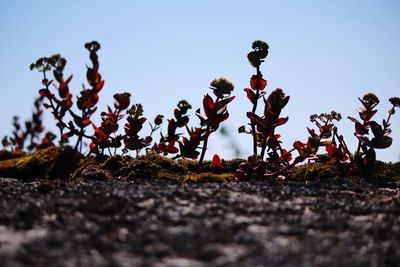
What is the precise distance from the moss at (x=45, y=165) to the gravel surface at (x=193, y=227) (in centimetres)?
184

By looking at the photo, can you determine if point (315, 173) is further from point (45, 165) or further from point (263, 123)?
point (45, 165)

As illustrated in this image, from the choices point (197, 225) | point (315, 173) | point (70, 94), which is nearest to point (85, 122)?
point (70, 94)

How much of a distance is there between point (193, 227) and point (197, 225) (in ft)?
0.17

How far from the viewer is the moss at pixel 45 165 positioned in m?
6.03

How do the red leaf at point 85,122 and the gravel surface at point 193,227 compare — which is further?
the red leaf at point 85,122

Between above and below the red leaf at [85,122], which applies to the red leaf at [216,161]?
below

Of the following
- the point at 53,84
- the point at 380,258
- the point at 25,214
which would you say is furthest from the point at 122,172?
the point at 380,258

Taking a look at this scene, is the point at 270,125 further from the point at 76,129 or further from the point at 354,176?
the point at 76,129

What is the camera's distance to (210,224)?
2887mm

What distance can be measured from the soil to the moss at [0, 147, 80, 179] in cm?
186

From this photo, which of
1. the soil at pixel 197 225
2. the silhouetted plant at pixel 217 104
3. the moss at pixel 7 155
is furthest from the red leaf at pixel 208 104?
the moss at pixel 7 155

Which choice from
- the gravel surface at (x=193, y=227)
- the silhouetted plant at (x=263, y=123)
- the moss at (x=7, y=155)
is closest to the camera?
the gravel surface at (x=193, y=227)

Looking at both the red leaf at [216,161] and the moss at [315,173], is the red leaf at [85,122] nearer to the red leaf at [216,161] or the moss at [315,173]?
the red leaf at [216,161]

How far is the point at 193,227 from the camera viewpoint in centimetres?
282
